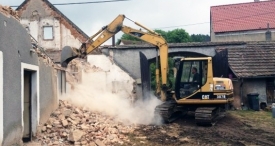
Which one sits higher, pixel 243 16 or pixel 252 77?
pixel 243 16

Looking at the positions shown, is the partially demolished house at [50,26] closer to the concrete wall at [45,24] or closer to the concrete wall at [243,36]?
the concrete wall at [45,24]

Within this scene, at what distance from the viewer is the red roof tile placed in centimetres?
3225

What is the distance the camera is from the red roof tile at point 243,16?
32250 mm

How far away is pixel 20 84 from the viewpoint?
8.09 metres

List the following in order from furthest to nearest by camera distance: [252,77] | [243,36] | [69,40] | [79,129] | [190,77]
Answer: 1. [243,36]
2. [69,40]
3. [252,77]
4. [190,77]
5. [79,129]

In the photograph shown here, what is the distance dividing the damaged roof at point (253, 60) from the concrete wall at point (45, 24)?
1123cm

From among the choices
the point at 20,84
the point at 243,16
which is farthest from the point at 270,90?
the point at 20,84

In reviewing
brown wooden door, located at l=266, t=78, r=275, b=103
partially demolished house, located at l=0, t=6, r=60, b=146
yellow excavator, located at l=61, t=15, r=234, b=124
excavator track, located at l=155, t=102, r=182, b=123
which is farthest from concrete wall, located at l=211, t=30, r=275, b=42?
partially demolished house, located at l=0, t=6, r=60, b=146

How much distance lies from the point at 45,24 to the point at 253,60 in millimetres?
15071

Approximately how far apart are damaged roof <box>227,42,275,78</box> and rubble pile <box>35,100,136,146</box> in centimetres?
1058

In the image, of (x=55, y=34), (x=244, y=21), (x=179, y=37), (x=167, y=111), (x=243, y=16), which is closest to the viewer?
(x=167, y=111)

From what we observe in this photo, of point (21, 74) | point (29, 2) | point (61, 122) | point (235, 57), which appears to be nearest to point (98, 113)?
point (61, 122)

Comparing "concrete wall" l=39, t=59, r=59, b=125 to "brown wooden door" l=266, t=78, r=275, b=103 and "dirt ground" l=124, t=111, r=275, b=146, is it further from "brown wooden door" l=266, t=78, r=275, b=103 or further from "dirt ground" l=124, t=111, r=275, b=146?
"brown wooden door" l=266, t=78, r=275, b=103

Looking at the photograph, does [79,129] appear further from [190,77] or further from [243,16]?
[243,16]
